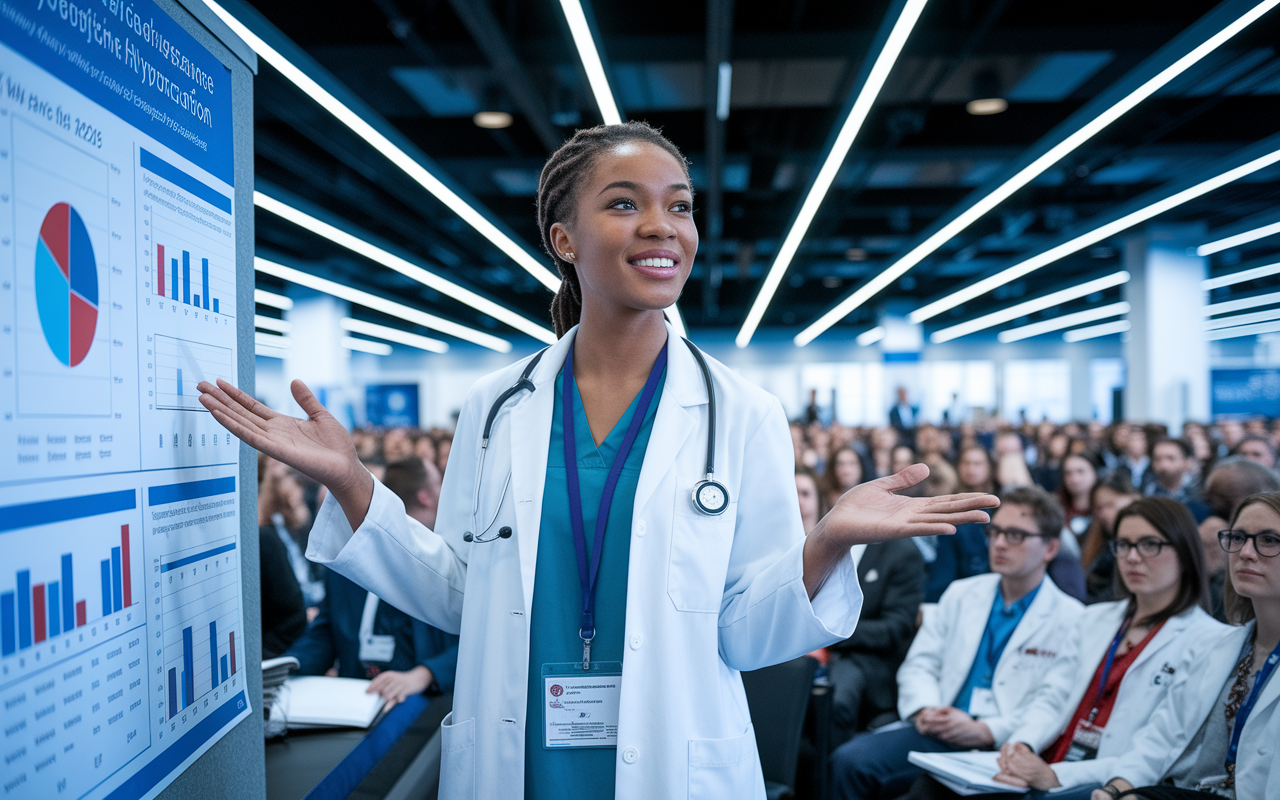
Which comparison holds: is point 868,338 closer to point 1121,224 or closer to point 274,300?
point 1121,224

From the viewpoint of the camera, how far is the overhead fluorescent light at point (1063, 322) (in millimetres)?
→ 18275

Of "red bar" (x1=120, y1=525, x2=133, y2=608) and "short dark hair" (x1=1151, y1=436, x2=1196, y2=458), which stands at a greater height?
"red bar" (x1=120, y1=525, x2=133, y2=608)

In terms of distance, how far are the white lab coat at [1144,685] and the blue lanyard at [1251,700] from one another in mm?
241

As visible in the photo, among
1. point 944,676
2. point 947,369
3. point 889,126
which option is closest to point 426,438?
point 889,126

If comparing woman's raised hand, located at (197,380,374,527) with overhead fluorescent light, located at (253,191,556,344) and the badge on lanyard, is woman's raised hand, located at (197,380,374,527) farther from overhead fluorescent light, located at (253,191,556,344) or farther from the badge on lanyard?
overhead fluorescent light, located at (253,191,556,344)

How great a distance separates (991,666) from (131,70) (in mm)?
3233

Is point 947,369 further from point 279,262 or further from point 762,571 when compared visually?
point 762,571

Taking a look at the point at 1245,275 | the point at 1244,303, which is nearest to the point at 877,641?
the point at 1245,275

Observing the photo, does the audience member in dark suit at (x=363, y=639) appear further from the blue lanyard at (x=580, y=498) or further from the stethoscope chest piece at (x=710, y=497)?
the stethoscope chest piece at (x=710, y=497)

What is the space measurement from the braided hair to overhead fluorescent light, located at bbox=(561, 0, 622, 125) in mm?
1999

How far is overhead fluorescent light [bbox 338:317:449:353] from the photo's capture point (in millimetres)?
18750

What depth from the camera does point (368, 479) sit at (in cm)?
129

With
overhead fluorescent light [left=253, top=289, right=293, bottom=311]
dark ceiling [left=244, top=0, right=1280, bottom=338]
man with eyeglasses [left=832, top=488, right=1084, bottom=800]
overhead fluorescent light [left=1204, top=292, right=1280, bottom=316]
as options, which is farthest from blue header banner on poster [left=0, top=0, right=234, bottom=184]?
overhead fluorescent light [left=1204, top=292, right=1280, bottom=316]

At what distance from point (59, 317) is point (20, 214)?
110 mm
